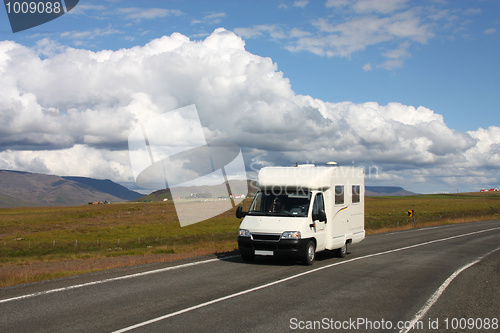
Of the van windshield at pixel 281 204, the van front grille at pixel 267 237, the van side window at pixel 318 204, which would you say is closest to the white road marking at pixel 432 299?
the van side window at pixel 318 204

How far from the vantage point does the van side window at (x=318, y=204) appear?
43.3 ft

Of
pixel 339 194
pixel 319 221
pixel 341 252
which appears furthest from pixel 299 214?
pixel 341 252

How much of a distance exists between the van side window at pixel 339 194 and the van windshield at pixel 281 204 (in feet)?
4.94

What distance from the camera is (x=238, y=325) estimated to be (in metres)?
6.51

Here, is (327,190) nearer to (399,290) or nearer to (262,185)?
(262,185)

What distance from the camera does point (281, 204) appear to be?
13.3m

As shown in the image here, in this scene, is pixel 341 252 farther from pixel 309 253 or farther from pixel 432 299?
pixel 432 299

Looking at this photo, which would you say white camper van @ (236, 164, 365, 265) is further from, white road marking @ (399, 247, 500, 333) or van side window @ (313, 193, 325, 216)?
white road marking @ (399, 247, 500, 333)

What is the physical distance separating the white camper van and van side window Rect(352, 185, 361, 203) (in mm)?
307

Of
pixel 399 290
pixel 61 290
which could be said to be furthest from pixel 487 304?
pixel 61 290

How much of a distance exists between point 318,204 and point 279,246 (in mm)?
2012

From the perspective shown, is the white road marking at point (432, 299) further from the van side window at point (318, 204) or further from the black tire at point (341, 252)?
the van side window at point (318, 204)

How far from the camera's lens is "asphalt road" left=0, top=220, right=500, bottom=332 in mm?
6641

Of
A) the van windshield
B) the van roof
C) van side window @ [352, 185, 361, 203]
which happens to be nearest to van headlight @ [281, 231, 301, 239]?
the van windshield
